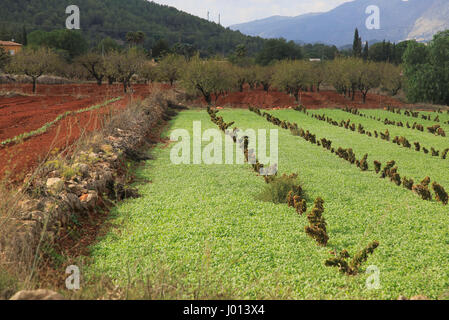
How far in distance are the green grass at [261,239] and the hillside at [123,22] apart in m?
80.2

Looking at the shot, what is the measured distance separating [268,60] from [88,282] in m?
78.3

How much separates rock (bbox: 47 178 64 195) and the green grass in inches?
42.0

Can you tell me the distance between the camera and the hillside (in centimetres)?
9294

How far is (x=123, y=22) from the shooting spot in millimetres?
114812

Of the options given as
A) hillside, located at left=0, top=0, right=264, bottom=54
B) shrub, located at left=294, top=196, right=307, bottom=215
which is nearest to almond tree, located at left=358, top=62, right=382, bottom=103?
shrub, located at left=294, top=196, right=307, bottom=215

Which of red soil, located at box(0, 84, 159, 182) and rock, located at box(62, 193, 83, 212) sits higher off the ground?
red soil, located at box(0, 84, 159, 182)

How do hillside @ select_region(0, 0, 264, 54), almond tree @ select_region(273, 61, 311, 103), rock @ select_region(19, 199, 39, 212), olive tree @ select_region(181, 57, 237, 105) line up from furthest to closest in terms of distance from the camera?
hillside @ select_region(0, 0, 264, 54) → almond tree @ select_region(273, 61, 311, 103) → olive tree @ select_region(181, 57, 237, 105) → rock @ select_region(19, 199, 39, 212)

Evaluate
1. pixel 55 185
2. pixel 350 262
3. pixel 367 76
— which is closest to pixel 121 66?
pixel 367 76

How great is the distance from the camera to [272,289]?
4.39 metres

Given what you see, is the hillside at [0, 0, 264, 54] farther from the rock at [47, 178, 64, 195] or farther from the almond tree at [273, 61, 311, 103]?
the rock at [47, 178, 64, 195]

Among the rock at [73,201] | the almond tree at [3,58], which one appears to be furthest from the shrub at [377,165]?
the almond tree at [3,58]

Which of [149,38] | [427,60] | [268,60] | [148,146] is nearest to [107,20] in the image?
[149,38]

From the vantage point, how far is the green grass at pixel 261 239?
4.52 meters

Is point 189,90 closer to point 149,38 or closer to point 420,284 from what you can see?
point 420,284
